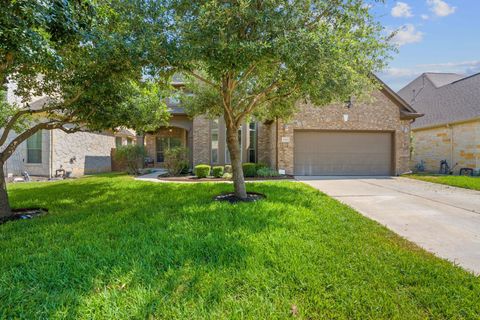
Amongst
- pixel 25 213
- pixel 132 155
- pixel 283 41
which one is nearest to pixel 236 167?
pixel 283 41

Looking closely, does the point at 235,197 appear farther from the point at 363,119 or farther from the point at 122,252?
the point at 363,119

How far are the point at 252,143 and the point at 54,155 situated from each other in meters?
10.9

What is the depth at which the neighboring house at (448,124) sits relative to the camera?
13.9 m

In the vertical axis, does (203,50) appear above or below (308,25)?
below

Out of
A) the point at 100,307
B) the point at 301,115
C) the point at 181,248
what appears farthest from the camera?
the point at 301,115

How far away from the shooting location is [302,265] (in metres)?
3.15

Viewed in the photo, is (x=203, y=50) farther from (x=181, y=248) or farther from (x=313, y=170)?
(x=313, y=170)

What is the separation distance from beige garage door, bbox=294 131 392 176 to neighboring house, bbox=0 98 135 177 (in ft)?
41.8

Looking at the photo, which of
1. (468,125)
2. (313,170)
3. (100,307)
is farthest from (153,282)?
(468,125)

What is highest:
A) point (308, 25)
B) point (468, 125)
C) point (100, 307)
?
point (308, 25)

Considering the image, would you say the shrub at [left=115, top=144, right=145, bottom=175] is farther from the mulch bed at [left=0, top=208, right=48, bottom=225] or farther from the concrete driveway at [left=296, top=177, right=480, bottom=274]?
the concrete driveway at [left=296, top=177, right=480, bottom=274]

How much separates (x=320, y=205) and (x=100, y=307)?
4.99 m

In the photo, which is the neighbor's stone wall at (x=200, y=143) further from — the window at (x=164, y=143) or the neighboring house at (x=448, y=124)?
the neighboring house at (x=448, y=124)

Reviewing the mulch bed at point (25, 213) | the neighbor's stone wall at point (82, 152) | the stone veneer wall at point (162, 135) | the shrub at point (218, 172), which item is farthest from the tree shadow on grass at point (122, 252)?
the stone veneer wall at point (162, 135)
